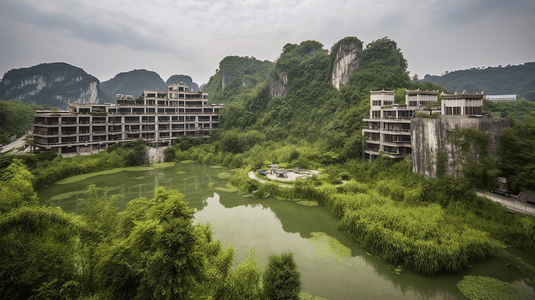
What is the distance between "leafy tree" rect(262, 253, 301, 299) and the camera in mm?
10617

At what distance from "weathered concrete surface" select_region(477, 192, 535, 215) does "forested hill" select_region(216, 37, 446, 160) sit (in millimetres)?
14209

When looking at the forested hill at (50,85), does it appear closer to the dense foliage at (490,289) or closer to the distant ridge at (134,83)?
the distant ridge at (134,83)

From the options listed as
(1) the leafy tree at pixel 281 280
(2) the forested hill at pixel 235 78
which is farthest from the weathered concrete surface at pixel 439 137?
(2) the forested hill at pixel 235 78

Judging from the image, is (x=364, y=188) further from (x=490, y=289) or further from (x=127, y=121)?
(x=127, y=121)

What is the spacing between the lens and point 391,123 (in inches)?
1123

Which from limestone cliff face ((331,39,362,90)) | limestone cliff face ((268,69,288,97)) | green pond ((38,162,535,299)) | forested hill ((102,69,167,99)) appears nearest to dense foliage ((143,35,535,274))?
green pond ((38,162,535,299))

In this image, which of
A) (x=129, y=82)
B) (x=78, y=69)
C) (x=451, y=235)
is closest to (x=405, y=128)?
(x=451, y=235)

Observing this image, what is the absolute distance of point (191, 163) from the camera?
145 ft

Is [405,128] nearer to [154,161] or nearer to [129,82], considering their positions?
[154,161]

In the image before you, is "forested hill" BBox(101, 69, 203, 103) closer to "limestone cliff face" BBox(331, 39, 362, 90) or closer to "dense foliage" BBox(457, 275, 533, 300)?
"limestone cliff face" BBox(331, 39, 362, 90)

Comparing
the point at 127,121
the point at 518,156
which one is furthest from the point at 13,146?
the point at 518,156

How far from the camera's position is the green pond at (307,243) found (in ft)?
43.1

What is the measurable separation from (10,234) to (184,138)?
4200cm

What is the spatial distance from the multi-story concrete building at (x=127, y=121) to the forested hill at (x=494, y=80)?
6038 centimetres
